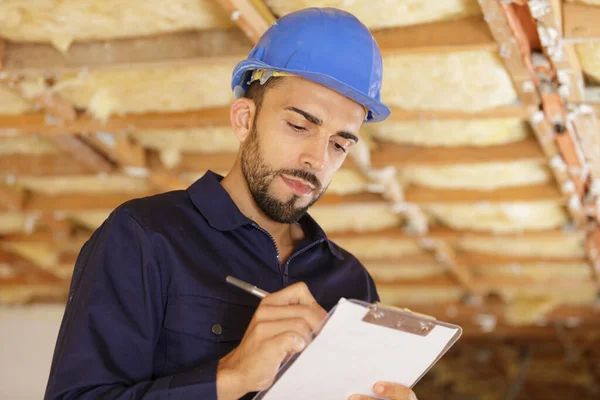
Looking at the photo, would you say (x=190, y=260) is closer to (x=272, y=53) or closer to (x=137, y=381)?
(x=137, y=381)

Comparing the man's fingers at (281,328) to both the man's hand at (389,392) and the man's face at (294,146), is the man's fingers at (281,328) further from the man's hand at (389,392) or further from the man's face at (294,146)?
the man's face at (294,146)

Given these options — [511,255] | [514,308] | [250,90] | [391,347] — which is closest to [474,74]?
[250,90]

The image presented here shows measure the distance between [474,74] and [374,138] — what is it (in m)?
0.87

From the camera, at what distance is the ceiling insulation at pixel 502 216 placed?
4.08m

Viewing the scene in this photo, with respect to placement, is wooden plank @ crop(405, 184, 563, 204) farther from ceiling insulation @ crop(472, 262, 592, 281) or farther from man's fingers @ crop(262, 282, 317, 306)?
man's fingers @ crop(262, 282, 317, 306)

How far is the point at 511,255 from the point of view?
494 cm

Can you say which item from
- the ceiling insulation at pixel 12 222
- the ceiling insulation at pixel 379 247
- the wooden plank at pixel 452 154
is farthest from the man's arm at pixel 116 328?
the ceiling insulation at pixel 12 222

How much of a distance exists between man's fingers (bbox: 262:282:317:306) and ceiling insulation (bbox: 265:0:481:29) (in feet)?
4.72

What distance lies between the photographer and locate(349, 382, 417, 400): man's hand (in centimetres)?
116

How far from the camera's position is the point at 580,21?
7.44 feet

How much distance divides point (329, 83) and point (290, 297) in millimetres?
517

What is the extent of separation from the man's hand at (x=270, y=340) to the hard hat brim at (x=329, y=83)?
49 centimetres

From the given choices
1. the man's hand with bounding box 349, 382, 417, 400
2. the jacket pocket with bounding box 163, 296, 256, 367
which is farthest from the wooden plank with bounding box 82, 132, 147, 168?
the man's hand with bounding box 349, 382, 417, 400

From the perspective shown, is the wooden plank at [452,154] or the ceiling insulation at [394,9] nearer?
the ceiling insulation at [394,9]
